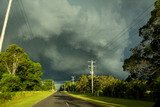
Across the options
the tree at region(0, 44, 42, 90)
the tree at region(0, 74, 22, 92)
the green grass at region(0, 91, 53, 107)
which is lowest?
the green grass at region(0, 91, 53, 107)

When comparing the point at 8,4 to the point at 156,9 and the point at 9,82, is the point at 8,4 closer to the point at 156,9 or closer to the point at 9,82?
the point at 156,9

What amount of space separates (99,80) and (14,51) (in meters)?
39.6

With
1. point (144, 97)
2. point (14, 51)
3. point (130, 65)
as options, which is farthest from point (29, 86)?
point (130, 65)

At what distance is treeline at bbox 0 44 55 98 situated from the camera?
306 ft

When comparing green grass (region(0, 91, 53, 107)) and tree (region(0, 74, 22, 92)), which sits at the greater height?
tree (region(0, 74, 22, 92))

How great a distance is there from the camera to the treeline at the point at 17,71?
3674 inches

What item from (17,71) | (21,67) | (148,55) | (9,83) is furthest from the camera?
(21,67)

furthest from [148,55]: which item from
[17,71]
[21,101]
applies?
[17,71]

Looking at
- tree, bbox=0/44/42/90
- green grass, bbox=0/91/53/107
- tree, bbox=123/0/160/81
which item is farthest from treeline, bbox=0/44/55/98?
tree, bbox=123/0/160/81

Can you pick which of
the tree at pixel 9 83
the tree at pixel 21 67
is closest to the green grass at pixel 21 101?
the tree at pixel 9 83

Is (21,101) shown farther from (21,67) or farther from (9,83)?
(21,67)

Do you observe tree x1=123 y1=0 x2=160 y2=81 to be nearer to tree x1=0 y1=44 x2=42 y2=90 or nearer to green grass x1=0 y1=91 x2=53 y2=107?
green grass x1=0 y1=91 x2=53 y2=107

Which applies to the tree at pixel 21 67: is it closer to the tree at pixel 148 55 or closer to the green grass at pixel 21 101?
the green grass at pixel 21 101

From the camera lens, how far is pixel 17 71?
387ft
